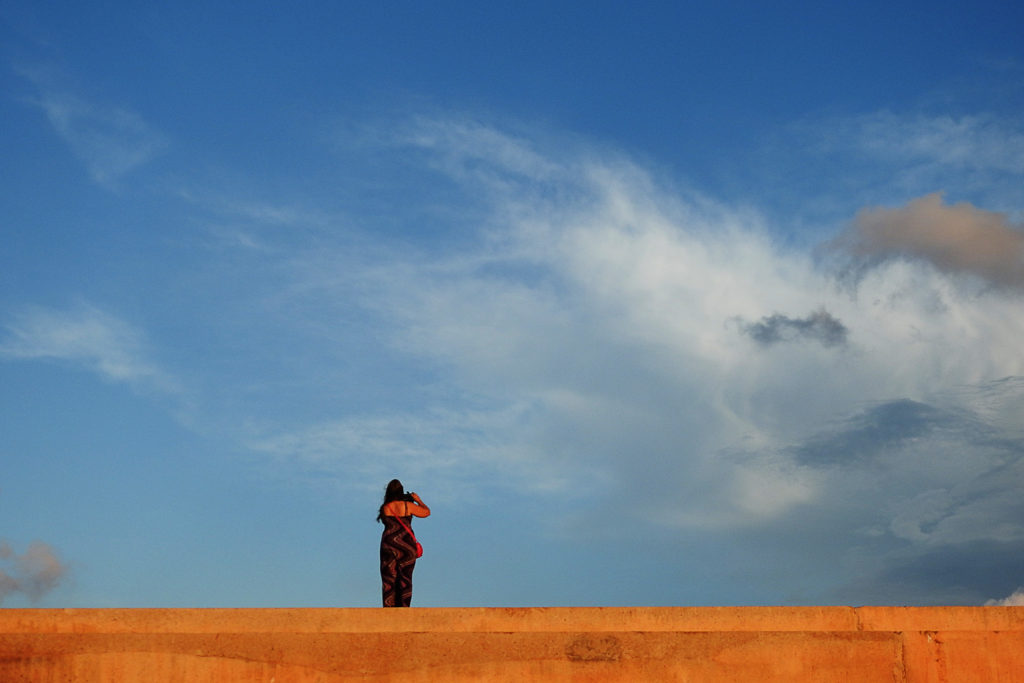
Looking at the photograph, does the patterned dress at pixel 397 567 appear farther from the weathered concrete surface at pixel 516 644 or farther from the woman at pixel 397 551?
the weathered concrete surface at pixel 516 644

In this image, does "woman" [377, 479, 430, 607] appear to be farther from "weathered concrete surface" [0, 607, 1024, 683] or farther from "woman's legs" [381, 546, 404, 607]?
"weathered concrete surface" [0, 607, 1024, 683]

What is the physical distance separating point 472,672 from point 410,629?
729 millimetres

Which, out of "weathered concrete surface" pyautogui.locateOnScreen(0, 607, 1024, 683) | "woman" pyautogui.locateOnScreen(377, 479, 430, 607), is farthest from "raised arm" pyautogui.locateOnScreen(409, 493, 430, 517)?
"weathered concrete surface" pyautogui.locateOnScreen(0, 607, 1024, 683)

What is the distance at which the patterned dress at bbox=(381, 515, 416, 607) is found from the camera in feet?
43.1

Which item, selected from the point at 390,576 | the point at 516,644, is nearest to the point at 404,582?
the point at 390,576

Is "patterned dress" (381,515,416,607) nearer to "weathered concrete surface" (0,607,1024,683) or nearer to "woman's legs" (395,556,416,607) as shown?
"woman's legs" (395,556,416,607)

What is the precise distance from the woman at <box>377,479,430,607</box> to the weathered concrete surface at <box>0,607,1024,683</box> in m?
2.78

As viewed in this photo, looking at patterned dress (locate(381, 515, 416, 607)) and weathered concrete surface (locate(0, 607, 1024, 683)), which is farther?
patterned dress (locate(381, 515, 416, 607))

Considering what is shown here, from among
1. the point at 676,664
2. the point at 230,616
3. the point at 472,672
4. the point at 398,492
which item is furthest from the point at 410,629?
the point at 398,492

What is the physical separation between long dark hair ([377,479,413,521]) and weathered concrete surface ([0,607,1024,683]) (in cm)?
313

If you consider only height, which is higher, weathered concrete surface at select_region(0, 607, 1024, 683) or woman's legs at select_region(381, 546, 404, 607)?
woman's legs at select_region(381, 546, 404, 607)

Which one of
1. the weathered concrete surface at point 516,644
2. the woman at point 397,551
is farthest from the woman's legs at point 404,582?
the weathered concrete surface at point 516,644

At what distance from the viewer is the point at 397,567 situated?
13156 mm

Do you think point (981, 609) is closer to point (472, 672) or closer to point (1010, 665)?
point (1010, 665)
